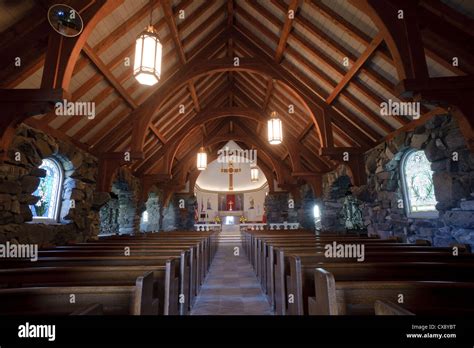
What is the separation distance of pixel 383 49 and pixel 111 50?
5.25 meters

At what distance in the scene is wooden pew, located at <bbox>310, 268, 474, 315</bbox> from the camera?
1.36m

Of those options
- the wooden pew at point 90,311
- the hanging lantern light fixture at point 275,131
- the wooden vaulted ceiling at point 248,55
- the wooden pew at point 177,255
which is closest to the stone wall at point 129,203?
the wooden vaulted ceiling at point 248,55

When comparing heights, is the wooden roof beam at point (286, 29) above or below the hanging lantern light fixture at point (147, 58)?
above

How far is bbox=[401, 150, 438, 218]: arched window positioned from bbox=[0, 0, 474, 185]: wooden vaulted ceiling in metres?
0.81

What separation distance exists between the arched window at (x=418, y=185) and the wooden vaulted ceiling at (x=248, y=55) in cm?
81

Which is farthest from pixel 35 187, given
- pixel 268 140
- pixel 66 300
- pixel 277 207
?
pixel 277 207

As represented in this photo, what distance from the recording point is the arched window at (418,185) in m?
5.12

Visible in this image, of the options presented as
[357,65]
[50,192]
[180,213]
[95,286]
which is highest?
[357,65]

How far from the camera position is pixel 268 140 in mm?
6355

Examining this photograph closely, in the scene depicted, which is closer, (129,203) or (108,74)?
(108,74)

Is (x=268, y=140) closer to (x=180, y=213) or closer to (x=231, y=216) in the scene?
(x=180, y=213)

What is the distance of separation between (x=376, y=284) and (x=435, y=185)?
4.05 metres

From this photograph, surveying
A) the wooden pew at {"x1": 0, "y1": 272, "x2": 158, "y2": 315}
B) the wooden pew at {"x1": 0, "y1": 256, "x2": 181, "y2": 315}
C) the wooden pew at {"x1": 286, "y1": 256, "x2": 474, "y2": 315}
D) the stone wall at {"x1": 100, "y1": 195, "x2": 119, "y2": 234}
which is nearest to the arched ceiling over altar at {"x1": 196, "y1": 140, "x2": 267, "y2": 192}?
the stone wall at {"x1": 100, "y1": 195, "x2": 119, "y2": 234}

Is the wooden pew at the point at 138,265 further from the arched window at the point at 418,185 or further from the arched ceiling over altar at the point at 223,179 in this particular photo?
the arched ceiling over altar at the point at 223,179
